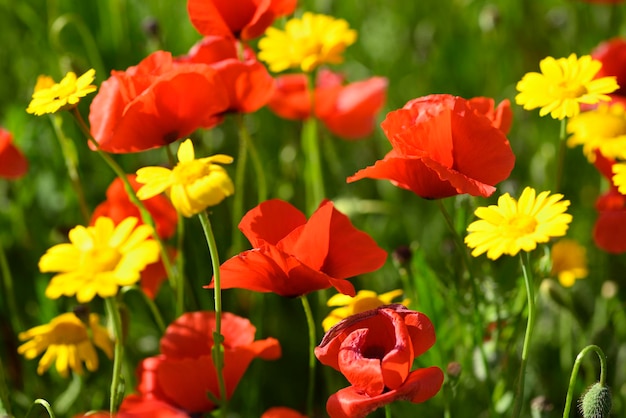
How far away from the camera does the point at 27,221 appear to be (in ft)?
5.17

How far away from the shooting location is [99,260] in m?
0.85

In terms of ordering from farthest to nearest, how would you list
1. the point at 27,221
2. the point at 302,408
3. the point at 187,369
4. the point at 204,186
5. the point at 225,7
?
the point at 27,221, the point at 302,408, the point at 225,7, the point at 187,369, the point at 204,186

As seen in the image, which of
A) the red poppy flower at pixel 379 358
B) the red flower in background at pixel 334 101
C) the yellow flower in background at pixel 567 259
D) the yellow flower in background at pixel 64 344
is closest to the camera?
the red poppy flower at pixel 379 358

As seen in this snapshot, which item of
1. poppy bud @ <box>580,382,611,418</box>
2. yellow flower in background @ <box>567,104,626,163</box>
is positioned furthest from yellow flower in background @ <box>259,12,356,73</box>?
poppy bud @ <box>580,382,611,418</box>

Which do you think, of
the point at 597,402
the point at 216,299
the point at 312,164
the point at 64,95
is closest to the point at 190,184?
the point at 216,299

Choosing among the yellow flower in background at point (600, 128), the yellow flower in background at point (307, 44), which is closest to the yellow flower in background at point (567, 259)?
the yellow flower in background at point (600, 128)

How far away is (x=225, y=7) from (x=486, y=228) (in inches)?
19.6

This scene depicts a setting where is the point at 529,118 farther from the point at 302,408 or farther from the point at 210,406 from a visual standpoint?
the point at 210,406

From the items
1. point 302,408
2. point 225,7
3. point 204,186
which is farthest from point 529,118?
point 204,186

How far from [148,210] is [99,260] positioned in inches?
13.7

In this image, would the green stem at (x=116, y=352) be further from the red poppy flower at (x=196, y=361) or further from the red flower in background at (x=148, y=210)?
the red flower in background at (x=148, y=210)

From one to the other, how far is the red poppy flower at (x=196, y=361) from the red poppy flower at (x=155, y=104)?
21 centimetres

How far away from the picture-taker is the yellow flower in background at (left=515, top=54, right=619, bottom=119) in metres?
0.98

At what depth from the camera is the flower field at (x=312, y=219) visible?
→ 86 cm
